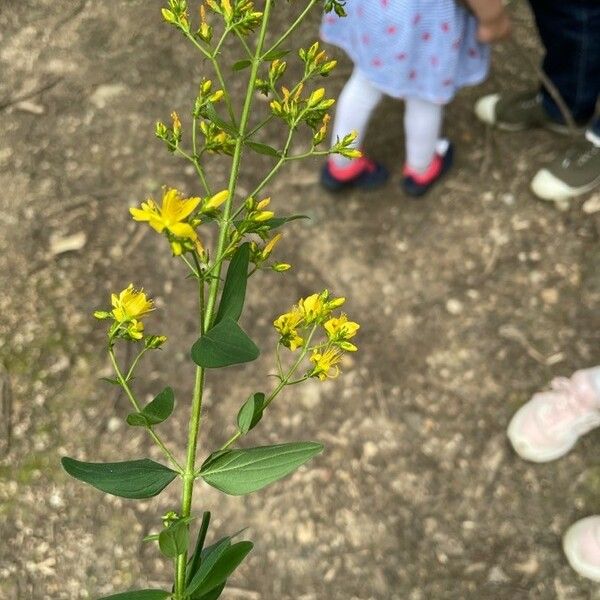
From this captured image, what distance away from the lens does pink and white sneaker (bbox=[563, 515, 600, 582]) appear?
1.59 metres

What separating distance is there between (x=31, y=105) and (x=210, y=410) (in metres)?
1.19

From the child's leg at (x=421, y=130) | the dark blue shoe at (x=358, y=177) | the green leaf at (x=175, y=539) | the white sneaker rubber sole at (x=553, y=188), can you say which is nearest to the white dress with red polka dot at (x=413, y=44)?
the child's leg at (x=421, y=130)

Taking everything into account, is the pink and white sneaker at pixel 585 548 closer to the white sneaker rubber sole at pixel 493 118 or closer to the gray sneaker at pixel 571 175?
the gray sneaker at pixel 571 175

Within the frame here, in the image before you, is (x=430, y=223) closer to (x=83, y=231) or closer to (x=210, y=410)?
(x=210, y=410)

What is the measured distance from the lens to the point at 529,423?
172 cm

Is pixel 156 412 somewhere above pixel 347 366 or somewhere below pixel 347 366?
above

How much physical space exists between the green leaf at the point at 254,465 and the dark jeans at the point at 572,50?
1.51 meters

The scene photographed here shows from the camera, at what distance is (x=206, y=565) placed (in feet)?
1.98

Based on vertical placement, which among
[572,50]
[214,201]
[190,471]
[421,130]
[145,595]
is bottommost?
[421,130]

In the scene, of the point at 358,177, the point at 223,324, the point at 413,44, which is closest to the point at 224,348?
the point at 223,324

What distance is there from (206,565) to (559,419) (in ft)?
4.21

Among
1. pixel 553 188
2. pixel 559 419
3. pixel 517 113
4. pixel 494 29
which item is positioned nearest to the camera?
pixel 494 29

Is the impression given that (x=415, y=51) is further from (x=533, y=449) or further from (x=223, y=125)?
(x=223, y=125)

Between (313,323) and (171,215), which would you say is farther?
(313,323)
